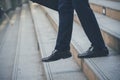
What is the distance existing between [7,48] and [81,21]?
2499 millimetres

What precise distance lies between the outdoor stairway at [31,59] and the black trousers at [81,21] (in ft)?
1.07

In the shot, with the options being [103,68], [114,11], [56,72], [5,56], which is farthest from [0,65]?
[103,68]

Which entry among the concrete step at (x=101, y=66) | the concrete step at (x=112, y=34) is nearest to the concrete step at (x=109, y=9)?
the concrete step at (x=112, y=34)

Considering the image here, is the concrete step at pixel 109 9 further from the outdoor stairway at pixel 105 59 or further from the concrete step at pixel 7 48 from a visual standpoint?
the concrete step at pixel 7 48

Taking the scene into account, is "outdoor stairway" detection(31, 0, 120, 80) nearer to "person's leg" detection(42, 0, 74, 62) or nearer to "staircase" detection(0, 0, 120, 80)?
"staircase" detection(0, 0, 120, 80)

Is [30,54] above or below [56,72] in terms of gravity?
below

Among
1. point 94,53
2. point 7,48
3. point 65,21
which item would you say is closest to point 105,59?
point 94,53

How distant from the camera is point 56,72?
241cm

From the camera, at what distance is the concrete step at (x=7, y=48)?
3.12 m

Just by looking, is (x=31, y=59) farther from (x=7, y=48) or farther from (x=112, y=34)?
(x=112, y=34)

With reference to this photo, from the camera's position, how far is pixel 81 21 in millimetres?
2049

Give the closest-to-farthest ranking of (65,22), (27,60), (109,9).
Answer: (65,22), (109,9), (27,60)

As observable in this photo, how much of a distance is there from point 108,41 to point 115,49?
0.18 metres

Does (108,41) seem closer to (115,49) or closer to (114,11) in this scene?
(115,49)
